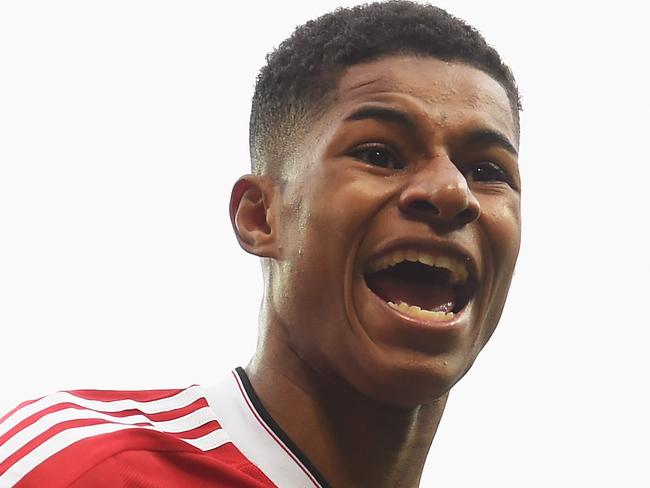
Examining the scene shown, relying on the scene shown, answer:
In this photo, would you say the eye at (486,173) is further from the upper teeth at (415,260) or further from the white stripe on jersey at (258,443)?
the white stripe on jersey at (258,443)

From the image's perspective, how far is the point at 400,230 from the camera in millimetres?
1057

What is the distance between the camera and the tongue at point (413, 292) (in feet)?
3.59

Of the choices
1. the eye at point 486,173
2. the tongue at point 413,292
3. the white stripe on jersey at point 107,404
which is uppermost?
the eye at point 486,173

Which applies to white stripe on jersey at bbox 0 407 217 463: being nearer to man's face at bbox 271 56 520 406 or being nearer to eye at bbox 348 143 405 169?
man's face at bbox 271 56 520 406

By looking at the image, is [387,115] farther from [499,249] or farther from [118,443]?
[118,443]

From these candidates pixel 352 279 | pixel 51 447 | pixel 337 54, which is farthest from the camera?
pixel 337 54

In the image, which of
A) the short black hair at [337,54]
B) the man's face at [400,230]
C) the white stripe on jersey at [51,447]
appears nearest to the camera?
the white stripe on jersey at [51,447]

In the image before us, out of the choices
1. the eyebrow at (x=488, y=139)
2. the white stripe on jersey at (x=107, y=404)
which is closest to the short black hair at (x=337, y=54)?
the eyebrow at (x=488, y=139)

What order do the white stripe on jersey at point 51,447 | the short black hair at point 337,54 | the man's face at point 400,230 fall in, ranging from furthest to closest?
the short black hair at point 337,54 < the man's face at point 400,230 < the white stripe on jersey at point 51,447

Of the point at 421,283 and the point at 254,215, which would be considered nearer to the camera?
the point at 421,283

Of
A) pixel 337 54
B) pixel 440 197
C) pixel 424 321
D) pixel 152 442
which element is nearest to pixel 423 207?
pixel 440 197

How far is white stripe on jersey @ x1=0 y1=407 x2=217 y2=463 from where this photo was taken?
0.99 metres

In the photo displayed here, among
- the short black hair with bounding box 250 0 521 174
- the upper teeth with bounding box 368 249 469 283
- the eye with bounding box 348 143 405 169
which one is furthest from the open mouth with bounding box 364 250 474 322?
the short black hair with bounding box 250 0 521 174

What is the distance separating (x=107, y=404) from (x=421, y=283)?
1.36 feet
